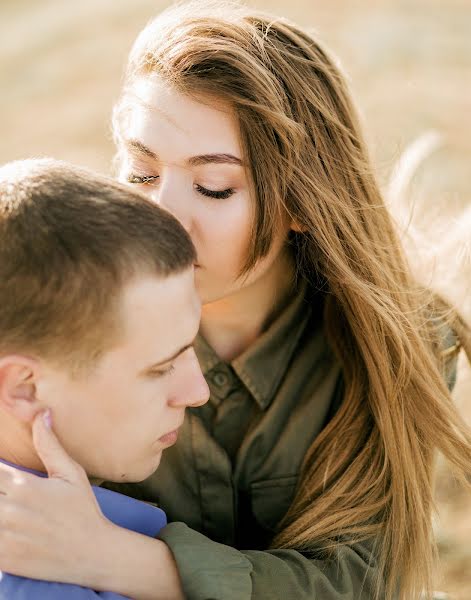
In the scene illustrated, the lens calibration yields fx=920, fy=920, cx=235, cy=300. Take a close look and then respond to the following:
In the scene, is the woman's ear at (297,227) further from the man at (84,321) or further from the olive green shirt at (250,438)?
the man at (84,321)

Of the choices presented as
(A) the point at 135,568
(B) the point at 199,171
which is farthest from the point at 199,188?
(A) the point at 135,568

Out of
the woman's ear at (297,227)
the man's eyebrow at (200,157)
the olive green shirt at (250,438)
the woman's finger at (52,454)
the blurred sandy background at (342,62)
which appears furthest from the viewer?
the blurred sandy background at (342,62)

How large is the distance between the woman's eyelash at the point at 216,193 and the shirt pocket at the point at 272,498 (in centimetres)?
94

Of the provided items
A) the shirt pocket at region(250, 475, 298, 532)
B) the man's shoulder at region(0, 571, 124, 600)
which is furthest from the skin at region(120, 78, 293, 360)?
the man's shoulder at region(0, 571, 124, 600)

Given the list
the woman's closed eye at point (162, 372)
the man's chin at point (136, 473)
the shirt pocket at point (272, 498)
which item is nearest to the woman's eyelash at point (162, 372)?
the woman's closed eye at point (162, 372)

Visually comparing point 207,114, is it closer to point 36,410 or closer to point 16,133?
point 36,410

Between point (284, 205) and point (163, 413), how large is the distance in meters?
0.79

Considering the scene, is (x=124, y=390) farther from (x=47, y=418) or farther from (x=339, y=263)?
(x=339, y=263)

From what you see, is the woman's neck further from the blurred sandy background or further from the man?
the blurred sandy background

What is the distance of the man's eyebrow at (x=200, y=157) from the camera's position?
8.34ft

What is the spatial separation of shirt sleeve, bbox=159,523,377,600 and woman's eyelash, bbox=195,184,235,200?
0.90 meters

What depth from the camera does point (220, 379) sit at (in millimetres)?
2984

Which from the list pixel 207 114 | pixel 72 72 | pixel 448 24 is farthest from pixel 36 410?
pixel 448 24

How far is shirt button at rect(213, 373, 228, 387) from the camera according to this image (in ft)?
9.78
